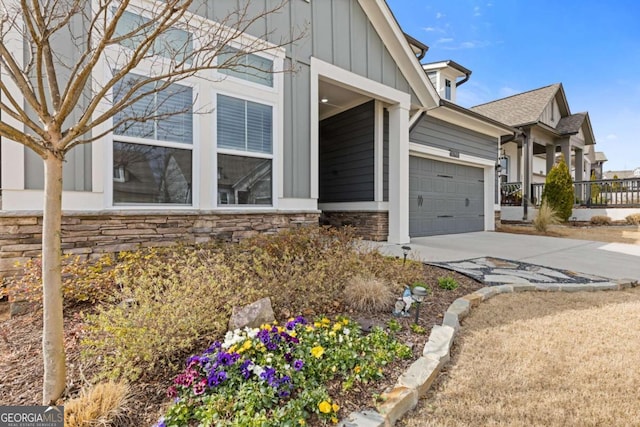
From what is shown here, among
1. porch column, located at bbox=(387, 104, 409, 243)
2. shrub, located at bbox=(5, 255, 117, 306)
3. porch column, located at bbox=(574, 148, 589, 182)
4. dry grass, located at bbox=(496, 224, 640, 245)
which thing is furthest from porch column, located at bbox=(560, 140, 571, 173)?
shrub, located at bbox=(5, 255, 117, 306)

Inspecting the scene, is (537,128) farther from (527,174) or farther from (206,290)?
(206,290)

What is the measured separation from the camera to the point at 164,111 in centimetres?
416

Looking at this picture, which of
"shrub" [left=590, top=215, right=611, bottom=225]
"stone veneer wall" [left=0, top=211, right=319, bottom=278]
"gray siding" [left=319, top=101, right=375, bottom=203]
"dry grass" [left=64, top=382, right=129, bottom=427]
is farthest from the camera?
"shrub" [left=590, top=215, right=611, bottom=225]

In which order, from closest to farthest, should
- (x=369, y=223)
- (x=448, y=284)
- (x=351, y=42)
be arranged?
1. (x=448, y=284)
2. (x=351, y=42)
3. (x=369, y=223)

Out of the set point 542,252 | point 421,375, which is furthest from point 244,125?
point 542,252

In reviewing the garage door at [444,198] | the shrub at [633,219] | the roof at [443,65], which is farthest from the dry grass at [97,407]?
the shrub at [633,219]

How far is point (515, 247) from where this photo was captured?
689 centimetres

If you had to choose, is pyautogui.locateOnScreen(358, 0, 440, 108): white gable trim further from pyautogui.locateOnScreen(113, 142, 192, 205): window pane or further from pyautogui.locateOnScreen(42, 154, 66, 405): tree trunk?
pyautogui.locateOnScreen(42, 154, 66, 405): tree trunk

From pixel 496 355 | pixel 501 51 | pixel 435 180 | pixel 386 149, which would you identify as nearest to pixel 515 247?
pixel 435 180

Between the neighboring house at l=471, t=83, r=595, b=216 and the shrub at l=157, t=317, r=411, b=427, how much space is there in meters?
13.2

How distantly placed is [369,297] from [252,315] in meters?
1.17

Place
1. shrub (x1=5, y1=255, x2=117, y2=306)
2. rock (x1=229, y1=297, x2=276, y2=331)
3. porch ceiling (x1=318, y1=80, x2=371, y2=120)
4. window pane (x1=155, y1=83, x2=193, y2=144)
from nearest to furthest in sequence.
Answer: rock (x1=229, y1=297, x2=276, y2=331), shrub (x1=5, y1=255, x2=117, y2=306), window pane (x1=155, y1=83, x2=193, y2=144), porch ceiling (x1=318, y1=80, x2=371, y2=120)

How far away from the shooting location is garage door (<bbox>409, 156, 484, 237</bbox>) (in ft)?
26.2

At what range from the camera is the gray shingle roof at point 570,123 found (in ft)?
46.6
